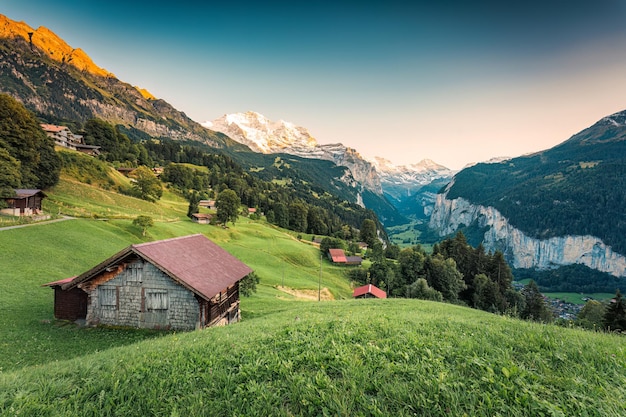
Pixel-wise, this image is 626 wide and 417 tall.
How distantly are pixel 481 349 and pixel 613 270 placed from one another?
914ft

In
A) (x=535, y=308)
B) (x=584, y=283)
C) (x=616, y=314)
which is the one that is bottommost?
(x=584, y=283)

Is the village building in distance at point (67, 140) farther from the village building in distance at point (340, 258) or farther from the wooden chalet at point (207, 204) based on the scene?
the village building in distance at point (340, 258)

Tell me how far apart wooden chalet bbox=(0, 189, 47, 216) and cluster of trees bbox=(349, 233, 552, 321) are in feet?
212

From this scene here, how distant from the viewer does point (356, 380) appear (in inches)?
245

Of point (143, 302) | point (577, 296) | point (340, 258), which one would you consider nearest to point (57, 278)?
point (143, 302)

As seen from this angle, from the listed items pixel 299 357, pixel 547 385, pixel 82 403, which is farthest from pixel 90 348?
pixel 547 385

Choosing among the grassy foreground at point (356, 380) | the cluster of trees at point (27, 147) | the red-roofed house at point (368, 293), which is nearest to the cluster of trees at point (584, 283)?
the red-roofed house at point (368, 293)

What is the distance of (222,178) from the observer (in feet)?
488

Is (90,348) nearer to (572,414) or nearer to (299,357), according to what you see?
(299,357)

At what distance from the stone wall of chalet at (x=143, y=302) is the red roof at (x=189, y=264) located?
0.93 m

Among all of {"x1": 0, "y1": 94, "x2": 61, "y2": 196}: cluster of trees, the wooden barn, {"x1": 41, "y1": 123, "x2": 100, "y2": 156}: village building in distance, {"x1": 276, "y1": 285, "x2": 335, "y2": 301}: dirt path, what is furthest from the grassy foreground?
{"x1": 41, "y1": 123, "x2": 100, "y2": 156}: village building in distance

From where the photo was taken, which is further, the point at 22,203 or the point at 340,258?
the point at 340,258

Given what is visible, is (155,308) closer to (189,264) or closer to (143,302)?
(143,302)

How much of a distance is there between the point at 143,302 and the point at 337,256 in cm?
7028
